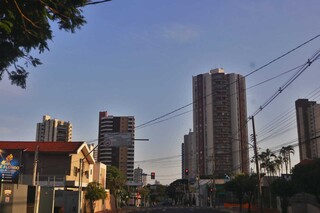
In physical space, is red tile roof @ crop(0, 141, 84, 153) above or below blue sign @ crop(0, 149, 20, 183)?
above

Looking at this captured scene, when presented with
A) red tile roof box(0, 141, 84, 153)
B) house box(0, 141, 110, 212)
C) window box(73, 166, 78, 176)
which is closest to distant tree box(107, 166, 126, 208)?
house box(0, 141, 110, 212)

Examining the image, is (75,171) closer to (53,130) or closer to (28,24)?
(53,130)

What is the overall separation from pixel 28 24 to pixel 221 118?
185 feet

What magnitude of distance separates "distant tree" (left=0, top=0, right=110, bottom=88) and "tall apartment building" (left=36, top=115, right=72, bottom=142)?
55621 mm

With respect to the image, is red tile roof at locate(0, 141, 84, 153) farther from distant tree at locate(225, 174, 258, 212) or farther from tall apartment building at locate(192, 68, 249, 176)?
distant tree at locate(225, 174, 258, 212)

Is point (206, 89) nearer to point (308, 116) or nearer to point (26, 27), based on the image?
point (308, 116)

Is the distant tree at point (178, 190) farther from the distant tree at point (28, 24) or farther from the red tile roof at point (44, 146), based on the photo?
the distant tree at point (28, 24)

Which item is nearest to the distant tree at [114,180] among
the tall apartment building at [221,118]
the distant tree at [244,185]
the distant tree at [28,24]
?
the tall apartment building at [221,118]

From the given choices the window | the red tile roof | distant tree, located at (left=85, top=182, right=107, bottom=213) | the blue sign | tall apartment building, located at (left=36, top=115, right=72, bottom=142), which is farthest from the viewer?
tall apartment building, located at (left=36, top=115, right=72, bottom=142)

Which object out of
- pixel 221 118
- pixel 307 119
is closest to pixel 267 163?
pixel 221 118

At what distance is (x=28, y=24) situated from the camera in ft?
40.3

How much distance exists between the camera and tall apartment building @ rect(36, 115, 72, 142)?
6794 cm

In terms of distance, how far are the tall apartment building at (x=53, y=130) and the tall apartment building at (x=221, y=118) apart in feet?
66.0

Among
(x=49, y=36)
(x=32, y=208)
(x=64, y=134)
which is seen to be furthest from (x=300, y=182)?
(x=64, y=134)
